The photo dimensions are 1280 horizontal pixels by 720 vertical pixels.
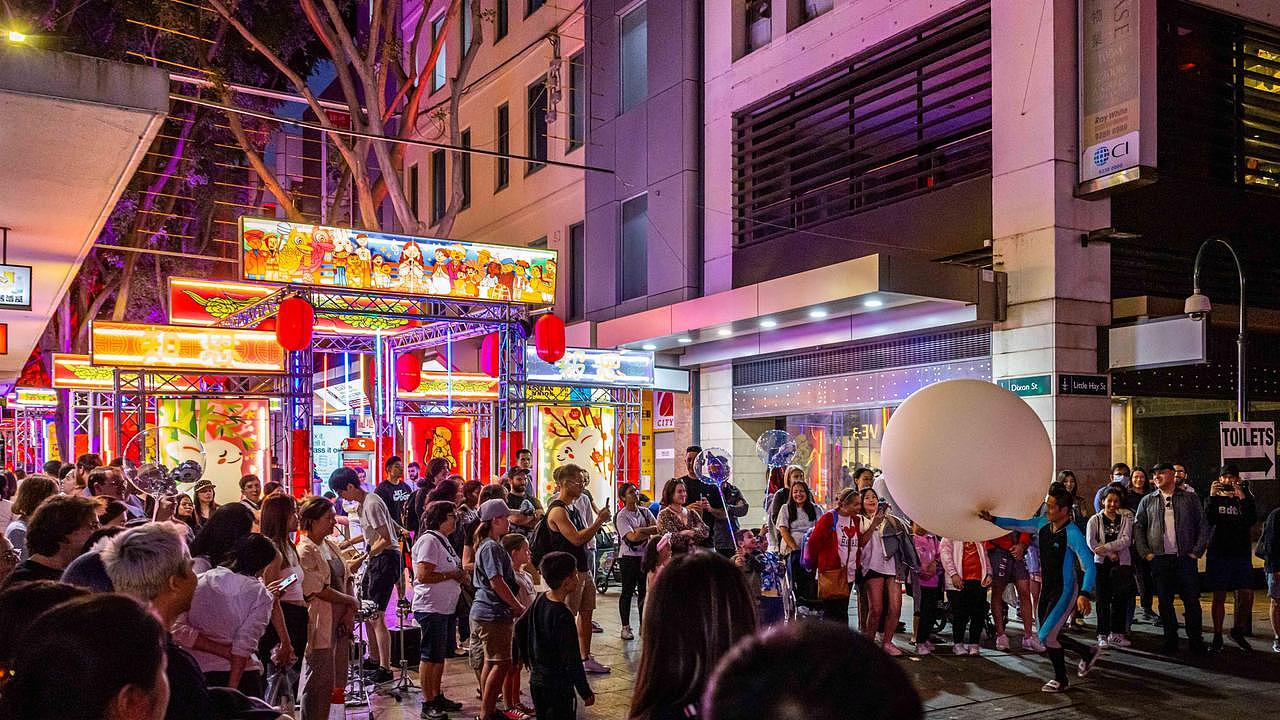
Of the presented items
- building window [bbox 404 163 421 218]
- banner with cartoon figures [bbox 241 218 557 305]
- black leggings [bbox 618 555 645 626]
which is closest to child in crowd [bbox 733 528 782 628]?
black leggings [bbox 618 555 645 626]

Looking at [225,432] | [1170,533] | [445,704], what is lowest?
[445,704]

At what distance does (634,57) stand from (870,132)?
24.7 feet

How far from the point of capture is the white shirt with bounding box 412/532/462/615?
8031 millimetres

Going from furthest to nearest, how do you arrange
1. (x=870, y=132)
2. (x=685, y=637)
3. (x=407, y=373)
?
1. (x=407, y=373)
2. (x=870, y=132)
3. (x=685, y=637)

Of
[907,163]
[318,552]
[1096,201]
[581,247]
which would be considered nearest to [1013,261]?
[1096,201]

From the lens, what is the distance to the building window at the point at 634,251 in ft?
69.9

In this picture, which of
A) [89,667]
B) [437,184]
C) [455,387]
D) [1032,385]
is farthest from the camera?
[437,184]

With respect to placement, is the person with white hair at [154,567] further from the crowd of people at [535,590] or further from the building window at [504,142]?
the building window at [504,142]

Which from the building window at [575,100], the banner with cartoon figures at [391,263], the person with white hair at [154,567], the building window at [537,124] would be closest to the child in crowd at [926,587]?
the banner with cartoon figures at [391,263]

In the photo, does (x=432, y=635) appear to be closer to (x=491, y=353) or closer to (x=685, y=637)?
(x=685, y=637)

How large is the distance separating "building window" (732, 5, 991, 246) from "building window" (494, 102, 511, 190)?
9.06 metres

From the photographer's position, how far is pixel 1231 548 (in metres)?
10.5

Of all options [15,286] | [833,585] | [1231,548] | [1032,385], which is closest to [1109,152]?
[1032,385]

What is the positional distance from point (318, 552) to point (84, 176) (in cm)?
422
